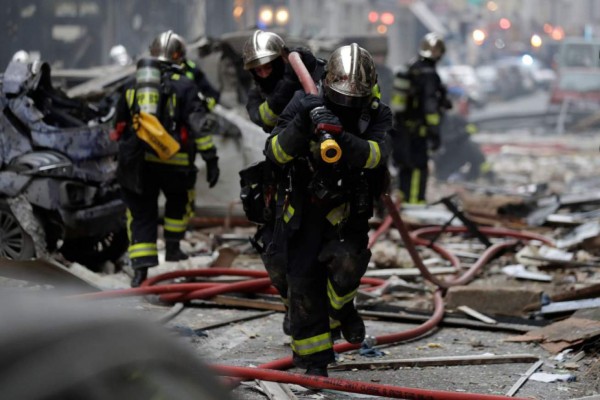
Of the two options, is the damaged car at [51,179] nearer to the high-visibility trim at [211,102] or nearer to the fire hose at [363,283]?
the high-visibility trim at [211,102]

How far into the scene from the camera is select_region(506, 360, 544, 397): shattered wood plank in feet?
19.9

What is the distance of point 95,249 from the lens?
31.0 ft

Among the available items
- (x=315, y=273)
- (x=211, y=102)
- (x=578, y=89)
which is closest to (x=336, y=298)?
(x=315, y=273)

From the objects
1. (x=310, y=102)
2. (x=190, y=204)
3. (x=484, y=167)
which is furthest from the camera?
(x=484, y=167)

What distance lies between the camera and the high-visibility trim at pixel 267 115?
683cm

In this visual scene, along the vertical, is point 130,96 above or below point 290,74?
below

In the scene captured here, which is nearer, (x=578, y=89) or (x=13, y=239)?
(x=13, y=239)

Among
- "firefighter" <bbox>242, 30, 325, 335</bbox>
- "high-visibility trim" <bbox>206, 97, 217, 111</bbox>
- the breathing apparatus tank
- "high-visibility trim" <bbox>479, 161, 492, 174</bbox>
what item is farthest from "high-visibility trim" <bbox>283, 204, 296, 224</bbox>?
"high-visibility trim" <bbox>479, 161, 492, 174</bbox>

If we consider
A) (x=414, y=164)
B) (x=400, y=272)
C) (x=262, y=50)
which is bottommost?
(x=400, y=272)

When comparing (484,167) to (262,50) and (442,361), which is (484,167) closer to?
(262,50)

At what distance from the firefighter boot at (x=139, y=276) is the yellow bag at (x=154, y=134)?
0.86 metres

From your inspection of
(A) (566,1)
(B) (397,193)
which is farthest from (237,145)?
(A) (566,1)

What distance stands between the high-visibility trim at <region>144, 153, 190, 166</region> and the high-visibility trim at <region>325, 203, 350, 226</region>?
289 centimetres

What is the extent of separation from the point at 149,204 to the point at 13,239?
106cm
